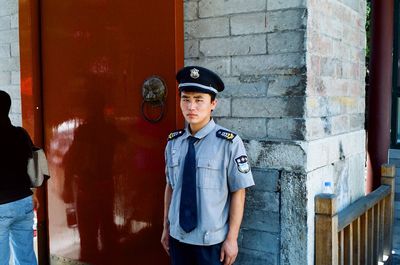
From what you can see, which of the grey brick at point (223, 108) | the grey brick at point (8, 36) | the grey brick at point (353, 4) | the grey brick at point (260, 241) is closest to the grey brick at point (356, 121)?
the grey brick at point (353, 4)

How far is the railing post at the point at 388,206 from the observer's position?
413 centimetres

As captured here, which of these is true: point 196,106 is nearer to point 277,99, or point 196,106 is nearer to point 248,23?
point 277,99

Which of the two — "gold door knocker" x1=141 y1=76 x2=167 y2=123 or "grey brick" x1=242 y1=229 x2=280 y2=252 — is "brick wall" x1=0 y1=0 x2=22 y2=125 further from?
"grey brick" x1=242 y1=229 x2=280 y2=252

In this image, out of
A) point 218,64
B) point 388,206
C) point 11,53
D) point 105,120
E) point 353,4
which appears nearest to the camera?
point 218,64

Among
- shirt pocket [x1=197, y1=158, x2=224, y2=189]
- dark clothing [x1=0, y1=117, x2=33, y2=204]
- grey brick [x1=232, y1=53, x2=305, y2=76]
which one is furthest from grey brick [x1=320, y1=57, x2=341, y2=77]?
dark clothing [x1=0, y1=117, x2=33, y2=204]

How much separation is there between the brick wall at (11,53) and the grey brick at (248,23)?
2159mm

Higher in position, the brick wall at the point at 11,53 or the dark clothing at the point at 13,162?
the brick wall at the point at 11,53

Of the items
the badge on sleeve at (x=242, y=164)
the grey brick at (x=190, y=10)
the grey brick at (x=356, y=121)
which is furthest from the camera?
the grey brick at (x=356, y=121)

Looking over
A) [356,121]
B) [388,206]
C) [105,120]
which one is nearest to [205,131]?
[105,120]

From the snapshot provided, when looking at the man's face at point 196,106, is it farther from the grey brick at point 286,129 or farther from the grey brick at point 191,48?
the grey brick at point 191,48

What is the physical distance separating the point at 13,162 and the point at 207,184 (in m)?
1.57

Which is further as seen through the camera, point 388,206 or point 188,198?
point 388,206

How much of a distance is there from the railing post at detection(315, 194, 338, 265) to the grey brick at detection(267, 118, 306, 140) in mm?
384

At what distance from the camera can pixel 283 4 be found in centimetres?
283
